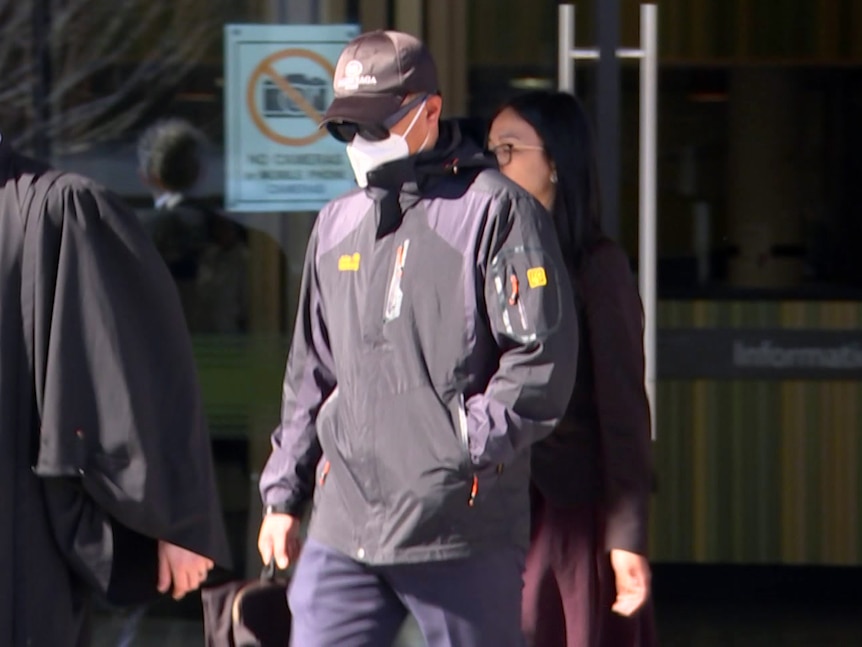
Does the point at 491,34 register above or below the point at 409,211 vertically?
above

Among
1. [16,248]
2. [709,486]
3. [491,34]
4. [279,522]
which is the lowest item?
[709,486]

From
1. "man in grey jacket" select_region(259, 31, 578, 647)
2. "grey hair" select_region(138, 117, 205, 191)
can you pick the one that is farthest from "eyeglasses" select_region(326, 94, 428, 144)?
"grey hair" select_region(138, 117, 205, 191)

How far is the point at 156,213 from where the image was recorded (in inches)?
177

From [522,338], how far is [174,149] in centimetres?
227

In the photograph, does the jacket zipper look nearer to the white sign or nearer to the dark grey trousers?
the dark grey trousers

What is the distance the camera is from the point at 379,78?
2.62m

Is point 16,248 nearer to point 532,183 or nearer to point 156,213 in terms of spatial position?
point 532,183

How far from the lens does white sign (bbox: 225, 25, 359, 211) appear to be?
442 cm

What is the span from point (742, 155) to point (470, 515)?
3.06 metres

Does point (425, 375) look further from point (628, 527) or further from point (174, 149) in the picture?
point (174, 149)

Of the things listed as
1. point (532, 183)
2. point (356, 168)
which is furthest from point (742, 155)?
point (356, 168)

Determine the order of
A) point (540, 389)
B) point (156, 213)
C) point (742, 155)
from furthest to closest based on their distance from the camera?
point (742, 155)
point (156, 213)
point (540, 389)

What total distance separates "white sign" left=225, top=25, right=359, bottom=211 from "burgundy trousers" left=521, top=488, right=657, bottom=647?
1704 mm

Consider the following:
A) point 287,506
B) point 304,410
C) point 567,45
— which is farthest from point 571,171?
point 567,45
